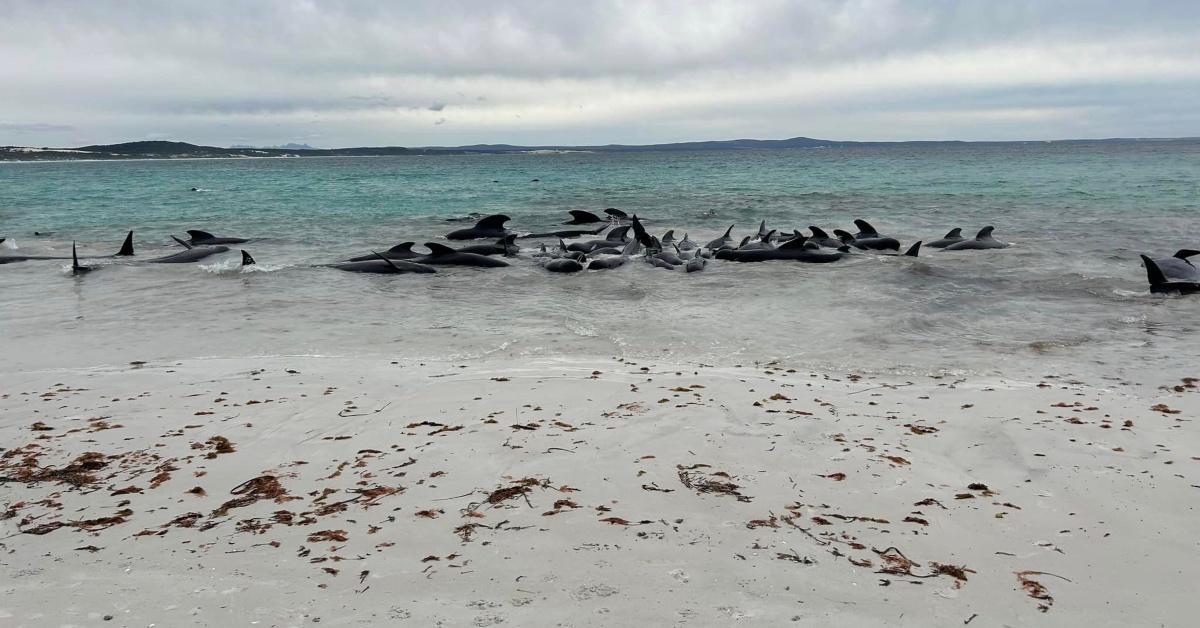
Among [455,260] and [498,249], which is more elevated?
[498,249]

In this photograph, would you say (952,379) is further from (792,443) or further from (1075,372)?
(792,443)

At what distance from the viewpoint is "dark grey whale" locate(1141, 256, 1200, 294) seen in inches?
448

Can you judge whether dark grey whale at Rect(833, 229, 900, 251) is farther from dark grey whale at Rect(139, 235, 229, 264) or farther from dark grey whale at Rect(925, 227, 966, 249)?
dark grey whale at Rect(139, 235, 229, 264)

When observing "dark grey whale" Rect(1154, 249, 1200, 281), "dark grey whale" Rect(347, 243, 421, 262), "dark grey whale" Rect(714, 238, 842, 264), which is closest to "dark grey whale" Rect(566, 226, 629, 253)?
"dark grey whale" Rect(714, 238, 842, 264)

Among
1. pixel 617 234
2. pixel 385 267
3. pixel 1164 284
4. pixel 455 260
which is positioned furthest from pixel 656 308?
pixel 617 234

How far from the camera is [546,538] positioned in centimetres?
399

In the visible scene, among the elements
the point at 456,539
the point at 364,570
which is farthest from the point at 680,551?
the point at 364,570

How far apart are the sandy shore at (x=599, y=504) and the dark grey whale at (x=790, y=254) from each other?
881cm

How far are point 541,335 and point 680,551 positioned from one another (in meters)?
5.55

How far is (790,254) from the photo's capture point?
15625 mm

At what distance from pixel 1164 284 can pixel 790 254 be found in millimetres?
6172

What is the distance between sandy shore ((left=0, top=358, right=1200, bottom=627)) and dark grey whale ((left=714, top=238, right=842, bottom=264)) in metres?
8.81

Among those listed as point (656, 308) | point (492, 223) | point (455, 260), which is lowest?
point (656, 308)

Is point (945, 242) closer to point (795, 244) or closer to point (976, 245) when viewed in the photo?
point (976, 245)
